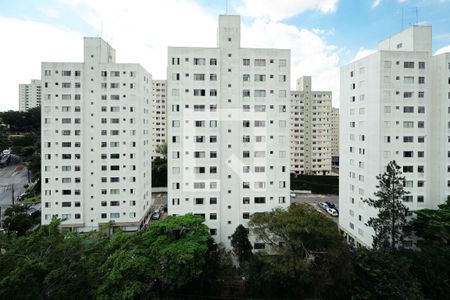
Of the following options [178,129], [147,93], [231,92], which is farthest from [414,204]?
[147,93]

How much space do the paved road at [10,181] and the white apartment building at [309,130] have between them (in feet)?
200

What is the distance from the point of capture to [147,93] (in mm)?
34656

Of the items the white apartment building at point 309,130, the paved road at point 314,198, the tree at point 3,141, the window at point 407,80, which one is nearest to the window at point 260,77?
the window at point 407,80

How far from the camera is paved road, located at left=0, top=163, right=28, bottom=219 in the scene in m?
41.9

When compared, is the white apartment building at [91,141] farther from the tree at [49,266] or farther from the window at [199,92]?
the tree at [49,266]

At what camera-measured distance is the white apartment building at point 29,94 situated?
98.6m

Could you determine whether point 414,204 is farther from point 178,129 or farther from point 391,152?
point 178,129

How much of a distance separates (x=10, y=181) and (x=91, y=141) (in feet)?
109

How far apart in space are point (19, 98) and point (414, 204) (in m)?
134

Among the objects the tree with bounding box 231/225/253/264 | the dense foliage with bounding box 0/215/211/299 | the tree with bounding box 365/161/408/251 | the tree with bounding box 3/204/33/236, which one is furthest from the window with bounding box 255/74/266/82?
the tree with bounding box 3/204/33/236

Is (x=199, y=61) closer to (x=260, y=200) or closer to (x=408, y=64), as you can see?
(x=260, y=200)

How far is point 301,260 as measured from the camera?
17.3 metres

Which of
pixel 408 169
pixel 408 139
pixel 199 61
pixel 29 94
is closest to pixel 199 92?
pixel 199 61

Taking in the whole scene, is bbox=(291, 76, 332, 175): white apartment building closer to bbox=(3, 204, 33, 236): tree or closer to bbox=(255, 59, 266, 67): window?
bbox=(255, 59, 266, 67): window
